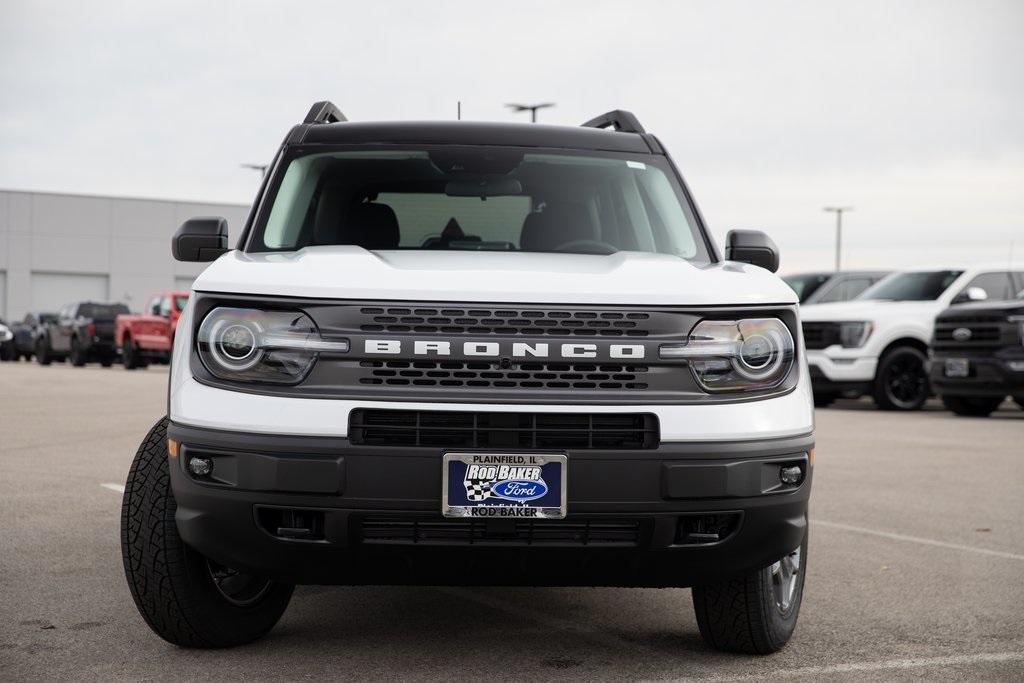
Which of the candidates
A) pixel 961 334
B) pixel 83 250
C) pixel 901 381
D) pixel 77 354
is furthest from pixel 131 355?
pixel 83 250

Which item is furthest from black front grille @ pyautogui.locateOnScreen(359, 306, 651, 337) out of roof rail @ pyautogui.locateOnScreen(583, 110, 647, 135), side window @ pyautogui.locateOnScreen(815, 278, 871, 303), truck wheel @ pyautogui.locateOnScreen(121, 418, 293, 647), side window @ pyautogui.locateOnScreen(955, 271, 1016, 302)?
side window @ pyautogui.locateOnScreen(815, 278, 871, 303)

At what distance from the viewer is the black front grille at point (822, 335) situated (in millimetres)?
16703

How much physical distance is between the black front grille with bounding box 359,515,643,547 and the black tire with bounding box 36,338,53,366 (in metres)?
32.0

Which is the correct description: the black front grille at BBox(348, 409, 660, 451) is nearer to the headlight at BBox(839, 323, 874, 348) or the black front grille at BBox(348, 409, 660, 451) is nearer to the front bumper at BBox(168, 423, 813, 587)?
the front bumper at BBox(168, 423, 813, 587)

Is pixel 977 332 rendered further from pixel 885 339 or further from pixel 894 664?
pixel 894 664

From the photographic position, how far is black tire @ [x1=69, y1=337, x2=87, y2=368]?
32031 millimetres

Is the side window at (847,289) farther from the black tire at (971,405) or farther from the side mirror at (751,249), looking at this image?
the side mirror at (751,249)

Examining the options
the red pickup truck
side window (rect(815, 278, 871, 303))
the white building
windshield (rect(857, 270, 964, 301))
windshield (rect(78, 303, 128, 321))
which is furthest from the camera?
the white building

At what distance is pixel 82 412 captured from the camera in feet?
48.9

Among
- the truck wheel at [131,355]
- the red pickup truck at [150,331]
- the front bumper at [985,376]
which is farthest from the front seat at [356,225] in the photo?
the truck wheel at [131,355]

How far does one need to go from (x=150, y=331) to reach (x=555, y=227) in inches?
984

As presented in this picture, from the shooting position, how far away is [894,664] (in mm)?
4270

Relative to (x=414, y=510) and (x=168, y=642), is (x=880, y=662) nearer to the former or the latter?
(x=414, y=510)

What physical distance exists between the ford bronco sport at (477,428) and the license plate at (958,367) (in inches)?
469
